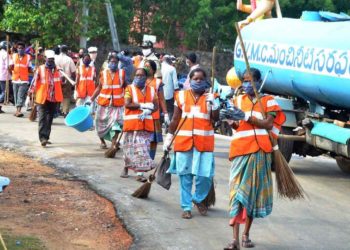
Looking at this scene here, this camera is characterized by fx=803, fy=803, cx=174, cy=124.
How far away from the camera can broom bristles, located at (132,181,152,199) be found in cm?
960

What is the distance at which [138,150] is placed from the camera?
10.7 meters

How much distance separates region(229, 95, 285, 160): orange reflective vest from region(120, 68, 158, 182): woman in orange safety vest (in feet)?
9.92

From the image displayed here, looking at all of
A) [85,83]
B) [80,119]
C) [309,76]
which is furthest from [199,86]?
[85,83]

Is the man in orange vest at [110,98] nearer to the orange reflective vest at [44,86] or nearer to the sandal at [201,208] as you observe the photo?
the orange reflective vest at [44,86]

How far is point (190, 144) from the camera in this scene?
8.73 meters

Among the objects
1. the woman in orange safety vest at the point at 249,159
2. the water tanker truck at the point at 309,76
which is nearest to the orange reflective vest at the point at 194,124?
the woman in orange safety vest at the point at 249,159

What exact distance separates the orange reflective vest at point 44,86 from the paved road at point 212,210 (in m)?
0.85

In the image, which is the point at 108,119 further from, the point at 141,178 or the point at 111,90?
the point at 141,178

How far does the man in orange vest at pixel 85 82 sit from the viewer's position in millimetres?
17516

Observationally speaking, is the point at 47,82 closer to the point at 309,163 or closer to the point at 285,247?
the point at 309,163

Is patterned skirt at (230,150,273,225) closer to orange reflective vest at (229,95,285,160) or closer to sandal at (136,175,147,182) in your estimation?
orange reflective vest at (229,95,285,160)

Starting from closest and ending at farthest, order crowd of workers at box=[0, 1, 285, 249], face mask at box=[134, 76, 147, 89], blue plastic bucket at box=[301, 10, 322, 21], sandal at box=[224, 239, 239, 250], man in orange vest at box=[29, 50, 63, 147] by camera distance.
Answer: sandal at box=[224, 239, 239, 250], crowd of workers at box=[0, 1, 285, 249], face mask at box=[134, 76, 147, 89], blue plastic bucket at box=[301, 10, 322, 21], man in orange vest at box=[29, 50, 63, 147]

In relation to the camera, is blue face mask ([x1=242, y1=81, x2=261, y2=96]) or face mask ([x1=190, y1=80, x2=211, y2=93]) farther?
face mask ([x1=190, y1=80, x2=211, y2=93])

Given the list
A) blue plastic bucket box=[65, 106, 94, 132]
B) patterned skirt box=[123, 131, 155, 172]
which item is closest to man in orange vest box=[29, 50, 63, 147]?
blue plastic bucket box=[65, 106, 94, 132]
